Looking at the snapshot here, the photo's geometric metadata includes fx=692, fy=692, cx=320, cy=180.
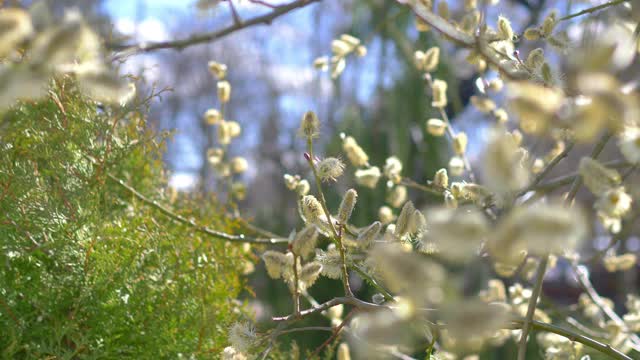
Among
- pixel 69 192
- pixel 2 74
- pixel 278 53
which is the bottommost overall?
pixel 278 53

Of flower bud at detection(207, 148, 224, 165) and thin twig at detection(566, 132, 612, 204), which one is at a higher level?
thin twig at detection(566, 132, 612, 204)

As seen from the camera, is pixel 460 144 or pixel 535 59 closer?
pixel 535 59

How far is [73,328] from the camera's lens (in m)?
0.50

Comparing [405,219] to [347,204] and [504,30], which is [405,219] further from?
[504,30]

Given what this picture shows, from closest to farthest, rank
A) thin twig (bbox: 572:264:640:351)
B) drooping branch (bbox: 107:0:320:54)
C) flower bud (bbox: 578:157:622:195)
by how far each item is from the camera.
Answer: flower bud (bbox: 578:157:622:195)
drooping branch (bbox: 107:0:320:54)
thin twig (bbox: 572:264:640:351)

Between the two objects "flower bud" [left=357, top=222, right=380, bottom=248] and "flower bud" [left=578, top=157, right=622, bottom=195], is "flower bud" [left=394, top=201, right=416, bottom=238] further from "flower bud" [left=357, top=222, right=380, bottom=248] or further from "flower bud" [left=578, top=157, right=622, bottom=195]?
"flower bud" [left=578, top=157, right=622, bottom=195]

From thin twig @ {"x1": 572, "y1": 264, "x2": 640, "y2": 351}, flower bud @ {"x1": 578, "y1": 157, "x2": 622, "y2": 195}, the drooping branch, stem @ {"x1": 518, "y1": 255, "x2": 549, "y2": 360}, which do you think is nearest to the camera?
flower bud @ {"x1": 578, "y1": 157, "x2": 622, "y2": 195}

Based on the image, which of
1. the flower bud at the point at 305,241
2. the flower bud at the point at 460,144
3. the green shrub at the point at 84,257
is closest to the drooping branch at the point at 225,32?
the green shrub at the point at 84,257

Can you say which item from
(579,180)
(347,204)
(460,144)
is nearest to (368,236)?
(347,204)

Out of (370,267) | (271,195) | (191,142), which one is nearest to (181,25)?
(191,142)

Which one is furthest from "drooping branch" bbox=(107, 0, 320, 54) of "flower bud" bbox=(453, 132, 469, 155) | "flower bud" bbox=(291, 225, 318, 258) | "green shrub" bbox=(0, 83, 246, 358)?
"flower bud" bbox=(291, 225, 318, 258)

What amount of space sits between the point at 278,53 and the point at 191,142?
1.25m

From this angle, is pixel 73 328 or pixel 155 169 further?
pixel 155 169

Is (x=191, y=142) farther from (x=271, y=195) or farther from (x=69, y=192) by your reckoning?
(x=69, y=192)
